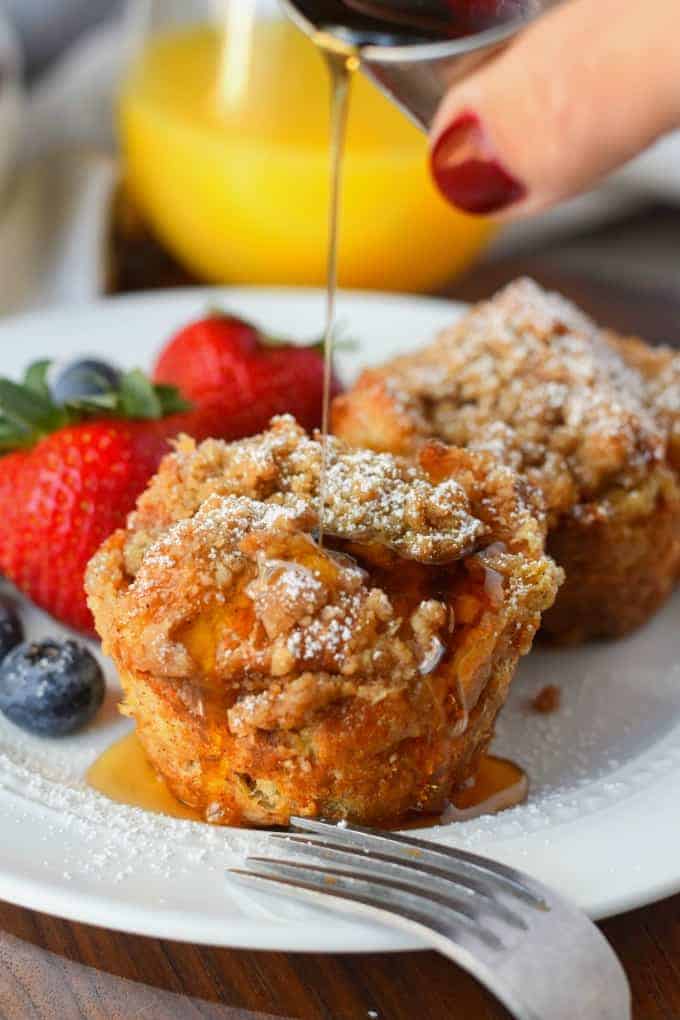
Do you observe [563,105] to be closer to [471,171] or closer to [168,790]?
[471,171]

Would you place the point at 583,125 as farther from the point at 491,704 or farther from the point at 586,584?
the point at 491,704

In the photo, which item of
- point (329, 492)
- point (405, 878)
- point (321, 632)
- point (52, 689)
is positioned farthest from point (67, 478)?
point (405, 878)

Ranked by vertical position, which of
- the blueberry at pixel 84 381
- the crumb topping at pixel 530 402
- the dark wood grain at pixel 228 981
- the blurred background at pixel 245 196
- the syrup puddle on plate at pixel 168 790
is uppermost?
the blurred background at pixel 245 196

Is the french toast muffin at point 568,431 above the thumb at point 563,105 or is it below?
below

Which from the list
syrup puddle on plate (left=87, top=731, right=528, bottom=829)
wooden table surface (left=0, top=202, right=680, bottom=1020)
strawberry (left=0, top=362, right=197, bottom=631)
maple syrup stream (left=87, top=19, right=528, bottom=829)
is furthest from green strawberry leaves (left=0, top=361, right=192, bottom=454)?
wooden table surface (left=0, top=202, right=680, bottom=1020)

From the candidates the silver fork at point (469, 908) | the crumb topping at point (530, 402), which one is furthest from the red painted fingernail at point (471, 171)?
the silver fork at point (469, 908)

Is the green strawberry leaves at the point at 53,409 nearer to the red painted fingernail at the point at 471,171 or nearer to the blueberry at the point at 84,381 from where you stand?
the blueberry at the point at 84,381
